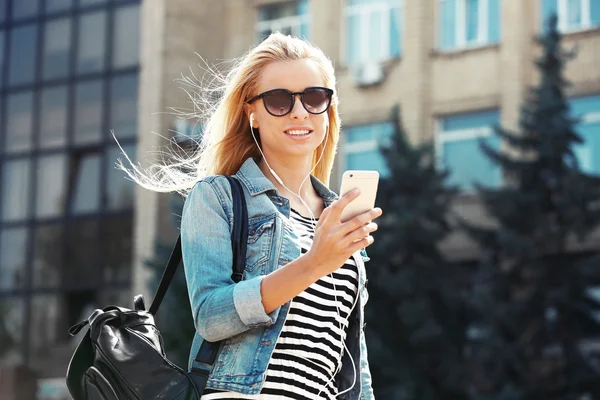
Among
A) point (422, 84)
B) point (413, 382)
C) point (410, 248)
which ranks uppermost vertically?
point (422, 84)

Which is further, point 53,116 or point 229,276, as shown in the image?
point 53,116

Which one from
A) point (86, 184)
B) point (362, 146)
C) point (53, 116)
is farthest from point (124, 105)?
point (362, 146)

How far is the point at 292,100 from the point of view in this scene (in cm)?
355

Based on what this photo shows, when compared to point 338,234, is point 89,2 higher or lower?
higher

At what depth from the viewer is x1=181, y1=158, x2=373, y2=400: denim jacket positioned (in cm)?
320

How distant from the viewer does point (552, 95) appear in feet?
63.5

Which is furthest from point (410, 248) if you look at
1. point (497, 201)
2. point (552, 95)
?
point (552, 95)

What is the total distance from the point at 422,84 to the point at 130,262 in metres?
9.54

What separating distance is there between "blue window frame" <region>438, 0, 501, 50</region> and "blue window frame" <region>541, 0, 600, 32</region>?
1.52 metres

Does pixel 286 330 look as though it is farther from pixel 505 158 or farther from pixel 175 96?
pixel 175 96

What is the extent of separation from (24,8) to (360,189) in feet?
106

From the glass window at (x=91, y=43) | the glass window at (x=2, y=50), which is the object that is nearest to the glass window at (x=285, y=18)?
the glass window at (x=91, y=43)

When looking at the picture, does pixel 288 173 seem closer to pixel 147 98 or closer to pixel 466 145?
pixel 466 145

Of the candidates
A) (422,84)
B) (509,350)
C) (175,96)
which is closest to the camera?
(509,350)
